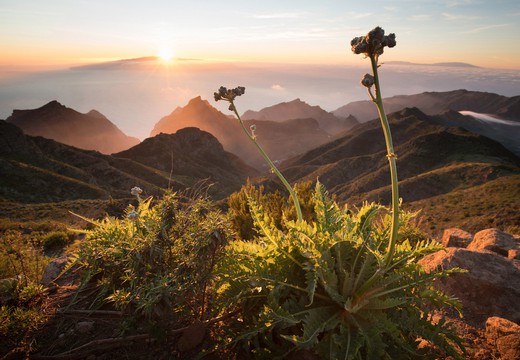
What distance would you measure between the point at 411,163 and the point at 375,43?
86.4 meters

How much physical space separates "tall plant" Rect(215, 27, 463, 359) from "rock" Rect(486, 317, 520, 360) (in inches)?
18.8

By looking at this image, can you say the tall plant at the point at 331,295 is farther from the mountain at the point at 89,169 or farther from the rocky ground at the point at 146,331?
the mountain at the point at 89,169

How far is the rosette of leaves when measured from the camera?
2232 millimetres

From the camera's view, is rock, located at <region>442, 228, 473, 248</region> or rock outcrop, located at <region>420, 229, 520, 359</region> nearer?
rock outcrop, located at <region>420, 229, 520, 359</region>

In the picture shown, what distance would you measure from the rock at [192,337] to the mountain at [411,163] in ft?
155

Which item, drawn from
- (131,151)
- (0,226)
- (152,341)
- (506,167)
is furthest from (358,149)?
(152,341)

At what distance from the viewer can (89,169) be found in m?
80.1

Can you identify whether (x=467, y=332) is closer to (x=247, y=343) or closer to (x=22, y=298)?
(x=247, y=343)

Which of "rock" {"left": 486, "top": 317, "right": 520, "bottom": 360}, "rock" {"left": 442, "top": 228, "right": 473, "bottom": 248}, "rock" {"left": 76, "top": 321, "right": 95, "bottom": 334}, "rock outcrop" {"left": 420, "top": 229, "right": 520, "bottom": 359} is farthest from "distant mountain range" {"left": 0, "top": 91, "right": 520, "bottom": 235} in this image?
"rock" {"left": 486, "top": 317, "right": 520, "bottom": 360}

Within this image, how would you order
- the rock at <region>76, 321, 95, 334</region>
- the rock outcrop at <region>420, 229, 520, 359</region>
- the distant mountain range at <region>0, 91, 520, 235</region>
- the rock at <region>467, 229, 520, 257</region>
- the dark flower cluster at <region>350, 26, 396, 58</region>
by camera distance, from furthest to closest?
the distant mountain range at <region>0, 91, 520, 235</region>, the rock at <region>467, 229, 520, 257</region>, the rock outcrop at <region>420, 229, 520, 359</region>, the rock at <region>76, 321, 95, 334</region>, the dark flower cluster at <region>350, 26, 396, 58</region>

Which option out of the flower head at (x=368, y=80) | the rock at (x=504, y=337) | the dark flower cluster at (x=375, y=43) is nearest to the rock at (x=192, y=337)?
the flower head at (x=368, y=80)

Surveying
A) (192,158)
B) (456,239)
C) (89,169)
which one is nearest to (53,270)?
(456,239)

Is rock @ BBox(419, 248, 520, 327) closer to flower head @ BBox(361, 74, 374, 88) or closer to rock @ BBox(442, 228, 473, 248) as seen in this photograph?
rock @ BBox(442, 228, 473, 248)

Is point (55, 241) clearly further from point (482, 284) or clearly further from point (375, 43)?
point (375, 43)
